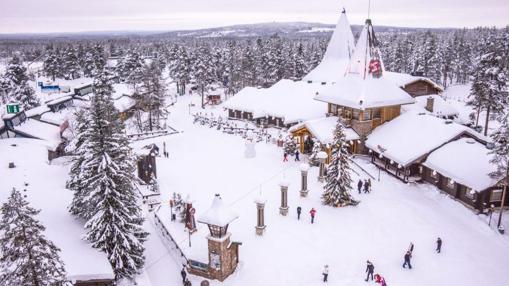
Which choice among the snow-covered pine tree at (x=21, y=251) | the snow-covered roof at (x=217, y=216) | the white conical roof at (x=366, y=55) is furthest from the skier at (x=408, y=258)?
the white conical roof at (x=366, y=55)

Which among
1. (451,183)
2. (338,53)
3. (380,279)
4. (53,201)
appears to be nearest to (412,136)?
(451,183)

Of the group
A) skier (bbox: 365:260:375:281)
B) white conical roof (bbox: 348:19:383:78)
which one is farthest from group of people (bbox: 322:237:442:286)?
white conical roof (bbox: 348:19:383:78)

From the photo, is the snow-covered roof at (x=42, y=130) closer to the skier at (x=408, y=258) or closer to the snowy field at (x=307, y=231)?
the snowy field at (x=307, y=231)

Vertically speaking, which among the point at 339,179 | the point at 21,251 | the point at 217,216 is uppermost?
the point at 21,251

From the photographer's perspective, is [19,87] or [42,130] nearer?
[42,130]

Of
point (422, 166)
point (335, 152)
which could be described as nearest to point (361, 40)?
point (422, 166)

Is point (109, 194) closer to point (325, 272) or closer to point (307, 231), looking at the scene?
point (325, 272)

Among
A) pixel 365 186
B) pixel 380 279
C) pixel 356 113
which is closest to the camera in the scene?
pixel 380 279
